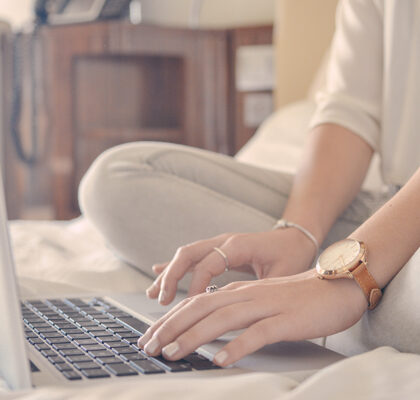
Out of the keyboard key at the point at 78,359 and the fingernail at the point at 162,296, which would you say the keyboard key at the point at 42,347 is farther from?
the fingernail at the point at 162,296

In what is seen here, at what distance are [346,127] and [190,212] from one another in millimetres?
263

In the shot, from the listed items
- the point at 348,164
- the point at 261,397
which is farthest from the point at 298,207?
the point at 261,397

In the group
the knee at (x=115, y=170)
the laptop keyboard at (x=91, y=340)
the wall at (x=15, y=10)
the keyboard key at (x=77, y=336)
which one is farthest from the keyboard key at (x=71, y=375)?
the wall at (x=15, y=10)

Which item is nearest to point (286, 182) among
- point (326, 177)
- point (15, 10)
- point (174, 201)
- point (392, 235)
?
point (326, 177)

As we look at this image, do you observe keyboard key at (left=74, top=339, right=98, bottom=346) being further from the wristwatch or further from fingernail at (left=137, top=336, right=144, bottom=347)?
the wristwatch

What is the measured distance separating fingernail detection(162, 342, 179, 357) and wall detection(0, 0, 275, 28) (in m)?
2.17

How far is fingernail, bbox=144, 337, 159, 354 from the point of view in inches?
20.0

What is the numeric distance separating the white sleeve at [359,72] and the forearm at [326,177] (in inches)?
1.0

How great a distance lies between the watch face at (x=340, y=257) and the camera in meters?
0.58

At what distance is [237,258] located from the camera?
0.74 meters

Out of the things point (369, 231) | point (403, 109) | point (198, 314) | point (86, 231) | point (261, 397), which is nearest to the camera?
point (261, 397)

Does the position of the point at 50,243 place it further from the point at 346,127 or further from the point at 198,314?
the point at 198,314

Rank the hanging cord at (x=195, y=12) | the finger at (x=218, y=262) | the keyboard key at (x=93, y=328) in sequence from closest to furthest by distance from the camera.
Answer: the keyboard key at (x=93, y=328), the finger at (x=218, y=262), the hanging cord at (x=195, y=12)

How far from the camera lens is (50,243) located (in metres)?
1.18
